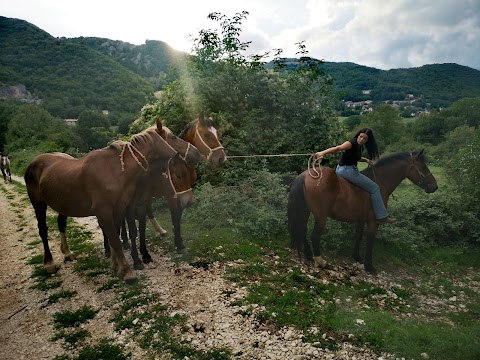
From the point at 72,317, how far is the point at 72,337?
55 cm

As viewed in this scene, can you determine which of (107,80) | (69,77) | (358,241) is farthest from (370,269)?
(69,77)

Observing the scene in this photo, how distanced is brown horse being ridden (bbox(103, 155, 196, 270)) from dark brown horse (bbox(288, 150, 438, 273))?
2.33m

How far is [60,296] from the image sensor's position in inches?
212

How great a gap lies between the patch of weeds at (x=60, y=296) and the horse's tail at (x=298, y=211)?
15.0 feet

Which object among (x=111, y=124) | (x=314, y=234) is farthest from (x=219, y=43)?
(x=111, y=124)

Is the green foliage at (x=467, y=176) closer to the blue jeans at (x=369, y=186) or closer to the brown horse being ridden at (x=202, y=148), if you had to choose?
the blue jeans at (x=369, y=186)

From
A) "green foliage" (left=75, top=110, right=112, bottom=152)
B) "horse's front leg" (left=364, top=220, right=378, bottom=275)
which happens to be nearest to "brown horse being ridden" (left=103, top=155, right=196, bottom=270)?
"horse's front leg" (left=364, top=220, right=378, bottom=275)

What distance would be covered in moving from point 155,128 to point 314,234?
13.1 ft

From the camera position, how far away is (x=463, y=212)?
928 centimetres

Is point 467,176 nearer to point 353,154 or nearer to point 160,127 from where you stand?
point 353,154

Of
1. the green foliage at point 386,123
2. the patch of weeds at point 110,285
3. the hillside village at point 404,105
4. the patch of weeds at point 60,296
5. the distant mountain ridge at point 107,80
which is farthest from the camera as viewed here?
the distant mountain ridge at point 107,80

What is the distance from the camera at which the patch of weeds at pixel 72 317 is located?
4.62 meters

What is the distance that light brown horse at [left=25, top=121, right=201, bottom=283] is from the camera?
5.14 meters

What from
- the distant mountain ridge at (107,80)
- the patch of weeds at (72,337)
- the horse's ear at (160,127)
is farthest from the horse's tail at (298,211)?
the distant mountain ridge at (107,80)
